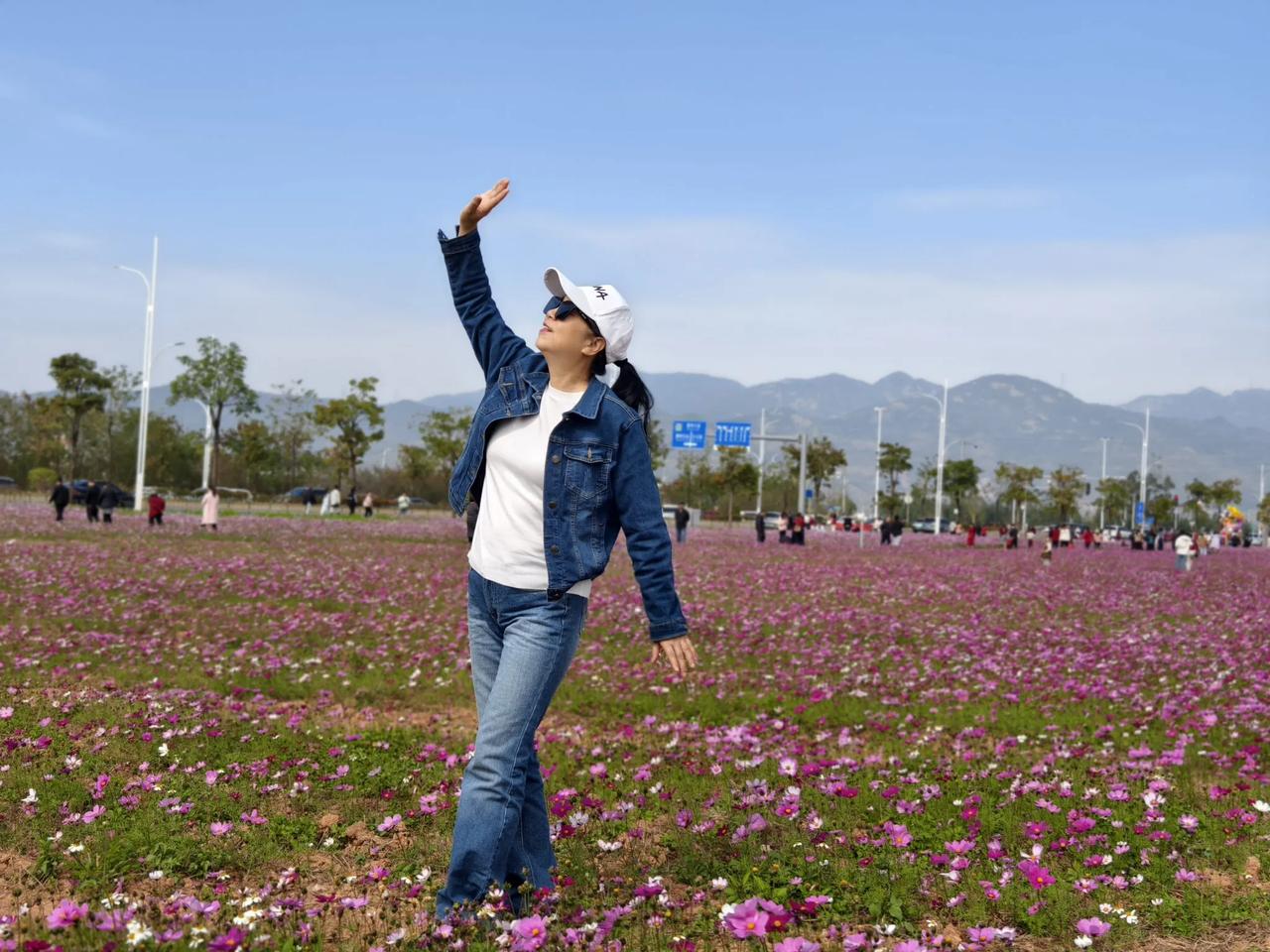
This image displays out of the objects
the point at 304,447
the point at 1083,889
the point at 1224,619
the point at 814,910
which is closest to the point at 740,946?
the point at 814,910

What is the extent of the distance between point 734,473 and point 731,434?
22783 millimetres

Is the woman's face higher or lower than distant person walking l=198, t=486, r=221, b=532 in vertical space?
higher

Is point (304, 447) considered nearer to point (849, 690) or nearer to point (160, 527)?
point (160, 527)

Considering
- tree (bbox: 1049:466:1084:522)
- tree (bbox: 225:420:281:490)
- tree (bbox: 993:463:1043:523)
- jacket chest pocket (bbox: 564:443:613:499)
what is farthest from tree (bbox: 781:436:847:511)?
jacket chest pocket (bbox: 564:443:613:499)

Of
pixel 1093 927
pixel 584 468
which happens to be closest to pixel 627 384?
pixel 584 468

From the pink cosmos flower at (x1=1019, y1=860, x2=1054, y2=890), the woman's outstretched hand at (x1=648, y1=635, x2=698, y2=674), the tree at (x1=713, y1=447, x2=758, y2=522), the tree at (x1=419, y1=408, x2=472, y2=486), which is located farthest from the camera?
the tree at (x1=713, y1=447, x2=758, y2=522)

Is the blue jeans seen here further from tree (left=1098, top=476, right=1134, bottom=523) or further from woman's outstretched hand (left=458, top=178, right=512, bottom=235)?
tree (left=1098, top=476, right=1134, bottom=523)

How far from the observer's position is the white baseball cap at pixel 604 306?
3.91 m

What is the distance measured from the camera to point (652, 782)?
653 cm

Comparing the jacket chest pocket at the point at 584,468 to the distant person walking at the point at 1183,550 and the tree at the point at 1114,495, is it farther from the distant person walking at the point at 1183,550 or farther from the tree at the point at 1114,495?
the tree at the point at 1114,495

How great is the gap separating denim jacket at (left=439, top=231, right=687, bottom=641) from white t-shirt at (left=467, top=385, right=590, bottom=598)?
Answer: 39mm

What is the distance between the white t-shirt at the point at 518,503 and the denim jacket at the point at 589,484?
39mm

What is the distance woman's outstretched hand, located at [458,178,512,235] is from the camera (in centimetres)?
416

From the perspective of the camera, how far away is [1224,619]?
17344 mm
